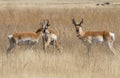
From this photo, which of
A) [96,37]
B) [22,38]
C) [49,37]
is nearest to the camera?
[22,38]

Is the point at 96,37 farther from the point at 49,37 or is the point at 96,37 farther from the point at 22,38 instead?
the point at 22,38

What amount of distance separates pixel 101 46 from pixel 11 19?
226 inches

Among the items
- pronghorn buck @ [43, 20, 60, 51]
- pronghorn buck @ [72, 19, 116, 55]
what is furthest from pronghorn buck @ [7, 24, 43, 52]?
pronghorn buck @ [72, 19, 116, 55]

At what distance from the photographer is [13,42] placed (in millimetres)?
12047

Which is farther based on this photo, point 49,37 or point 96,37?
point 49,37

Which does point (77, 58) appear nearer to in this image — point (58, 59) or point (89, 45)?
point (58, 59)

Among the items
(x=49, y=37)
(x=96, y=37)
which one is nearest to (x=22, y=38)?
(x=49, y=37)

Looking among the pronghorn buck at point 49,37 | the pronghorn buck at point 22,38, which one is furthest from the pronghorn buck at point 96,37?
the pronghorn buck at point 22,38

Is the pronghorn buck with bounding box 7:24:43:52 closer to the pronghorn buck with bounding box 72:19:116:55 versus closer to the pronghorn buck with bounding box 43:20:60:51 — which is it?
the pronghorn buck with bounding box 43:20:60:51

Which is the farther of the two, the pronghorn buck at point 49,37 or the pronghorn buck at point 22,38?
the pronghorn buck at point 49,37

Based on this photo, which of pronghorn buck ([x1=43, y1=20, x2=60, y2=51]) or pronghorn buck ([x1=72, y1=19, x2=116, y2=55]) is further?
pronghorn buck ([x1=43, y1=20, x2=60, y2=51])

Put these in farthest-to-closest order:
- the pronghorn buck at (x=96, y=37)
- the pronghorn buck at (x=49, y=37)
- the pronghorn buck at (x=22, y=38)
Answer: the pronghorn buck at (x=49, y=37)
the pronghorn buck at (x=96, y=37)
the pronghorn buck at (x=22, y=38)

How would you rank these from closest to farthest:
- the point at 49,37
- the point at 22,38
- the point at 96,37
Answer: the point at 22,38
the point at 96,37
the point at 49,37

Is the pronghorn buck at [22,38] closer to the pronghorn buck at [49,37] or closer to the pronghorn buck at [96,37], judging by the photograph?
the pronghorn buck at [49,37]
